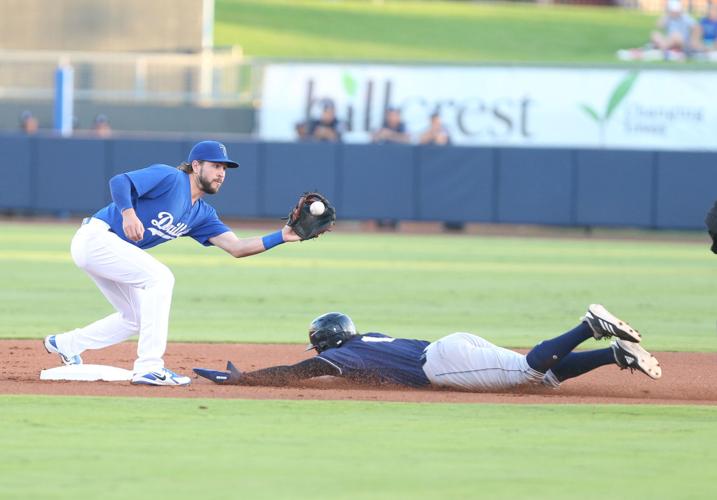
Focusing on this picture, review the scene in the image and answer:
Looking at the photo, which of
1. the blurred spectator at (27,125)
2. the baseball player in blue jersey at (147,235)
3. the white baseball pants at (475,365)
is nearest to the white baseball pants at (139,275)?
the baseball player in blue jersey at (147,235)

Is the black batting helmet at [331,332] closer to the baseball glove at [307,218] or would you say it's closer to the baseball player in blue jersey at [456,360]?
the baseball player in blue jersey at [456,360]

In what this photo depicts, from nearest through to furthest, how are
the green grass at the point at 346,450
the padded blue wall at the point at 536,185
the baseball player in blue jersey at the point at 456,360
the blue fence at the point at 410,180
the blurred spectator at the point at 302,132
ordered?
the green grass at the point at 346,450 → the baseball player in blue jersey at the point at 456,360 → the blue fence at the point at 410,180 → the padded blue wall at the point at 536,185 → the blurred spectator at the point at 302,132

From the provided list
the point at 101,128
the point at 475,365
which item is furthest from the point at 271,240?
the point at 101,128

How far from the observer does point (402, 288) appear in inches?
626

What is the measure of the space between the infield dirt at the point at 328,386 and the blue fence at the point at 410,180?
13397 millimetres

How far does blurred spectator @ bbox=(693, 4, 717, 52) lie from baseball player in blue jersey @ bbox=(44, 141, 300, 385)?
24892mm

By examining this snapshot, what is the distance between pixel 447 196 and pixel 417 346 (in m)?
16.2

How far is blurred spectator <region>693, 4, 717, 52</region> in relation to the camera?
31.6m

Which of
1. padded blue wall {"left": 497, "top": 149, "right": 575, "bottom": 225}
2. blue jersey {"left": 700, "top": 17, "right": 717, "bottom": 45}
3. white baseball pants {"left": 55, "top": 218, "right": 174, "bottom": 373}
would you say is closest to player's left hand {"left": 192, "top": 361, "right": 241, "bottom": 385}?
white baseball pants {"left": 55, "top": 218, "right": 174, "bottom": 373}

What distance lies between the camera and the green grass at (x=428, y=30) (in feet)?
128

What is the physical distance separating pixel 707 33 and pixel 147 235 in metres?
26.6

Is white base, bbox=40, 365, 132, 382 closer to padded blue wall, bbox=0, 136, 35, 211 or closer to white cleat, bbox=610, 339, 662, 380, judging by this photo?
white cleat, bbox=610, 339, 662, 380

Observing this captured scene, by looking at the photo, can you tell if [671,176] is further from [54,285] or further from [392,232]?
[54,285]

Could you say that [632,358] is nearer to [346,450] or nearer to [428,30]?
[346,450]
